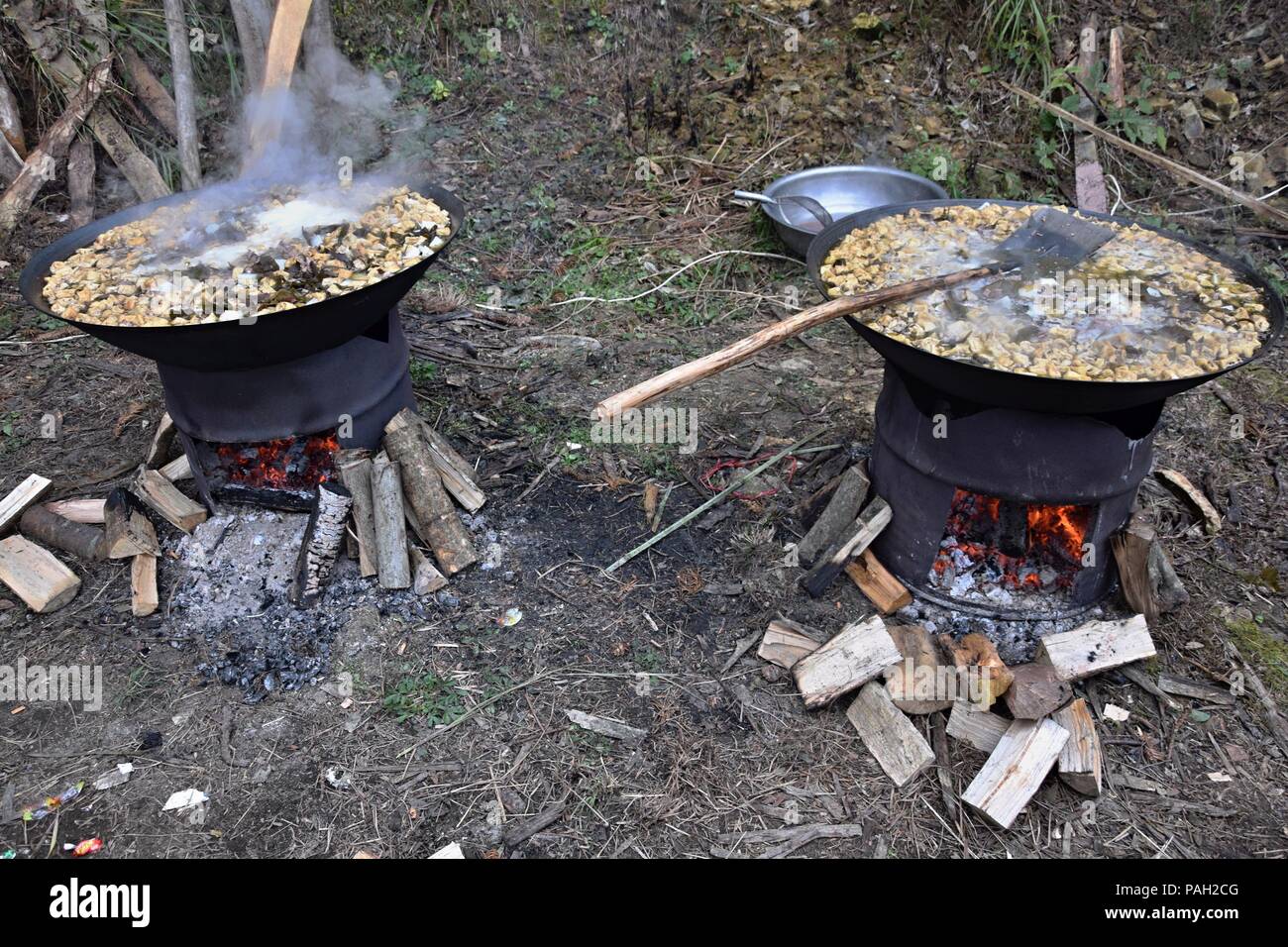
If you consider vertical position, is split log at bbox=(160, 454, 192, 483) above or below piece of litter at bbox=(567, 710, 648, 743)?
above

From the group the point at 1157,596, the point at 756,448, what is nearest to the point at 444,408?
the point at 756,448

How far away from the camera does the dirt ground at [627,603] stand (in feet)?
10.8

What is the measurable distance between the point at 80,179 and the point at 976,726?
7587mm

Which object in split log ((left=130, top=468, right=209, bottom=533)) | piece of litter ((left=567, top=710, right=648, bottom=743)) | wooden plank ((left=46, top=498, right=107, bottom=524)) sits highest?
split log ((left=130, top=468, right=209, bottom=533))

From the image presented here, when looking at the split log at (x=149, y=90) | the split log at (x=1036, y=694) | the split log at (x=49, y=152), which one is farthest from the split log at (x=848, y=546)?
the split log at (x=49, y=152)

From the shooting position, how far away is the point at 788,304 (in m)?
6.38

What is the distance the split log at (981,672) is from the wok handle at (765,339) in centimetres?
143

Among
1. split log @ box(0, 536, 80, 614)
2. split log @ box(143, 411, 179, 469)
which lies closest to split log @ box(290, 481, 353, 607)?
split log @ box(0, 536, 80, 614)

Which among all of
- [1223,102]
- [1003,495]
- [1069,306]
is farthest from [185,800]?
[1223,102]

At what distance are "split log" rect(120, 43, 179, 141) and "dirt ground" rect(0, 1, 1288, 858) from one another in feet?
4.23

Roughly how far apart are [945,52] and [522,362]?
4.90 meters

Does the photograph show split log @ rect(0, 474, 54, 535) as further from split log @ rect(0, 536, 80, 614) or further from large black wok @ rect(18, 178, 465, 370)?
large black wok @ rect(18, 178, 465, 370)

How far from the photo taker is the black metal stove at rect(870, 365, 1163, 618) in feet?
11.5
